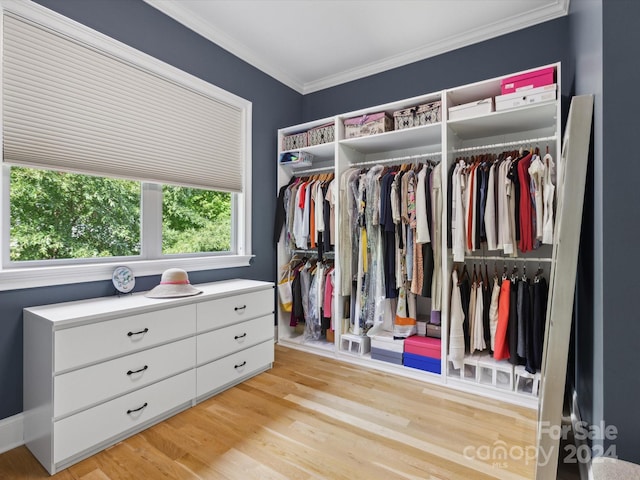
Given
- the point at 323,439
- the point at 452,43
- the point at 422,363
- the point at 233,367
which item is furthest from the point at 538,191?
the point at 233,367

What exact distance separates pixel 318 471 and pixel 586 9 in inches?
101

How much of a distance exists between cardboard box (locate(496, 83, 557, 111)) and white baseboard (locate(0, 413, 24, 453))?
11.5 feet

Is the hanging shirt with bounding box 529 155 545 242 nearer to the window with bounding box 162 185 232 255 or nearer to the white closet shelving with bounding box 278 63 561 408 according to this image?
the white closet shelving with bounding box 278 63 561 408

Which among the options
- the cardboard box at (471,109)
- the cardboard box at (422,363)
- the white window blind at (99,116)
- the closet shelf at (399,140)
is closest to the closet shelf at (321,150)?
the closet shelf at (399,140)

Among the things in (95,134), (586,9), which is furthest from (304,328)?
(586,9)

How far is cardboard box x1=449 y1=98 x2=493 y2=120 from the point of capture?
238cm

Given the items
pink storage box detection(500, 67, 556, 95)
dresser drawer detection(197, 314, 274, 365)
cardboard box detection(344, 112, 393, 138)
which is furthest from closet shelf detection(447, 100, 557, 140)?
dresser drawer detection(197, 314, 274, 365)

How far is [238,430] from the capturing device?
192 centimetres

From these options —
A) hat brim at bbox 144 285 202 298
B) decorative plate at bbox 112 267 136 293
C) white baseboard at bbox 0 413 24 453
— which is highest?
decorative plate at bbox 112 267 136 293

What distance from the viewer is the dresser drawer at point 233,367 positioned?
226cm

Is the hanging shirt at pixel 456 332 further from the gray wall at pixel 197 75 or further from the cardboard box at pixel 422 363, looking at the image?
the gray wall at pixel 197 75

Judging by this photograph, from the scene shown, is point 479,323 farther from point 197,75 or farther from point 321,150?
point 197,75
